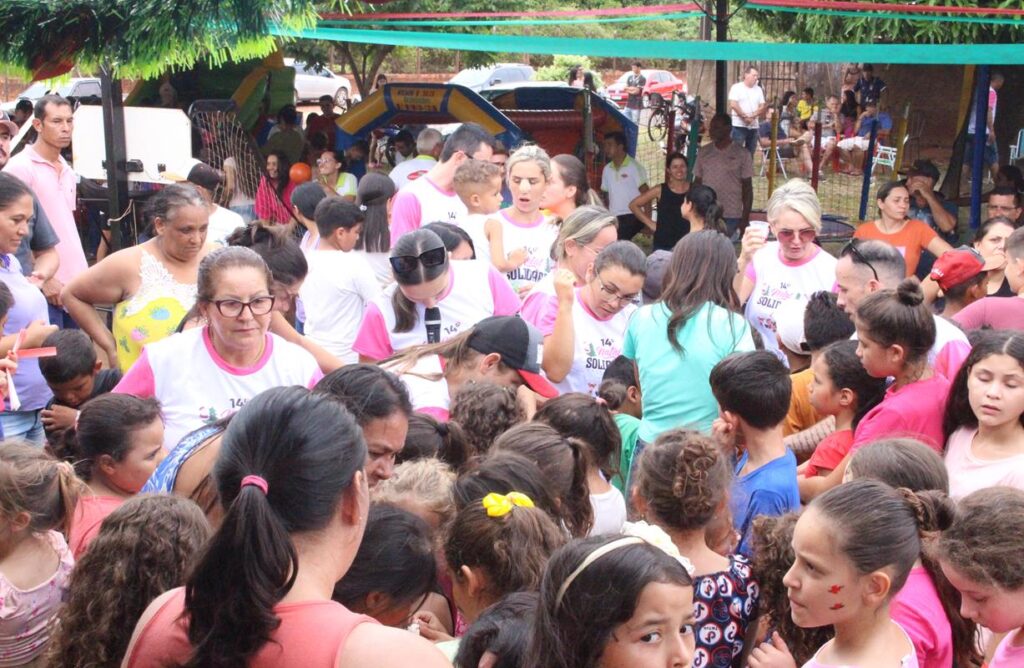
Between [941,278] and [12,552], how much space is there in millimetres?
3963

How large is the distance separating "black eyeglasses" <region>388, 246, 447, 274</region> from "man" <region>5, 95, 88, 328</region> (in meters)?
2.67

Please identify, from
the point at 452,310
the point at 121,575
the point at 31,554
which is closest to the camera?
the point at 121,575

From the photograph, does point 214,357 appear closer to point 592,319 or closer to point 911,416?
point 592,319

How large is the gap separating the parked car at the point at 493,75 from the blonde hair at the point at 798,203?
64.0ft

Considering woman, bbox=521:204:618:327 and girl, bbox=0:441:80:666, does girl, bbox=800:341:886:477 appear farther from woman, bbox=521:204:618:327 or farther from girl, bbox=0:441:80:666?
girl, bbox=0:441:80:666

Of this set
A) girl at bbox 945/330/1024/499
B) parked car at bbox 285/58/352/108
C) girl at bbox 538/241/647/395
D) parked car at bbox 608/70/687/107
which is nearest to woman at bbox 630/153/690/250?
girl at bbox 538/241/647/395

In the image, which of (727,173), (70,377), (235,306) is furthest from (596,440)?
(727,173)

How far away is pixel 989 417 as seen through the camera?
3354 mm

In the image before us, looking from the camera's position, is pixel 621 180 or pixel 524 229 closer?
pixel 524 229

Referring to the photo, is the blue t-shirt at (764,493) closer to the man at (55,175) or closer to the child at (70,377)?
the child at (70,377)

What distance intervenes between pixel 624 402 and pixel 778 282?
4.28ft

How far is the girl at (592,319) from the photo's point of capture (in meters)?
4.54

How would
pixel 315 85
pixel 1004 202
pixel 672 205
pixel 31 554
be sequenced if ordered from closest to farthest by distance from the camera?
pixel 31 554 → pixel 1004 202 → pixel 672 205 → pixel 315 85

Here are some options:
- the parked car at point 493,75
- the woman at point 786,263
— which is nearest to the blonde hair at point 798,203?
the woman at point 786,263
